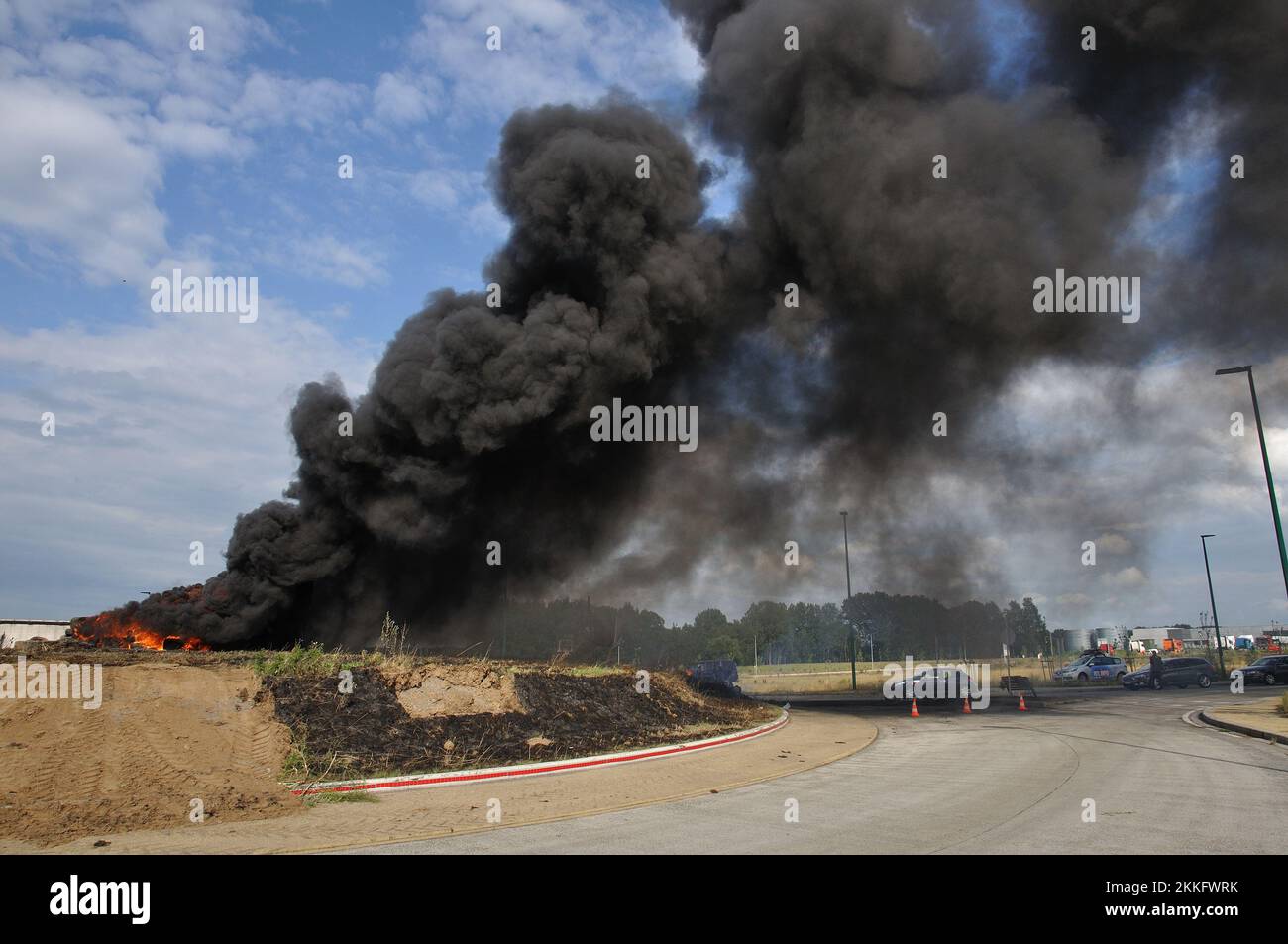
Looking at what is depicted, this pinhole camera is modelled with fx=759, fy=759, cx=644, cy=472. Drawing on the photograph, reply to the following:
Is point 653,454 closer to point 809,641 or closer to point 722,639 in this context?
point 722,639

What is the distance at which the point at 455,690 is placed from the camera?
13.8m

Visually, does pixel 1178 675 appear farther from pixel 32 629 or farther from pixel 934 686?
pixel 32 629

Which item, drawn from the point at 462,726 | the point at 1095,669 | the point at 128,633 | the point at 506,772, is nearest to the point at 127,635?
the point at 128,633

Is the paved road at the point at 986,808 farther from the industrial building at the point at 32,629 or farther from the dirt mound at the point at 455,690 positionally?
the industrial building at the point at 32,629

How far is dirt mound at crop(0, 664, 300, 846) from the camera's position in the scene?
7652 millimetres

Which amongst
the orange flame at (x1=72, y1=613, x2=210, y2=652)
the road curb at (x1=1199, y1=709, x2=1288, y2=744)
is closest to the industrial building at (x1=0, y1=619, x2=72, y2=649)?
the orange flame at (x1=72, y1=613, x2=210, y2=652)

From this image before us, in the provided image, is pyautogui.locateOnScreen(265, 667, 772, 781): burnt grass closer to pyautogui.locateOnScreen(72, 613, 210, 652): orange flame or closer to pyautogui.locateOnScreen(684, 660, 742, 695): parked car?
pyautogui.locateOnScreen(684, 660, 742, 695): parked car

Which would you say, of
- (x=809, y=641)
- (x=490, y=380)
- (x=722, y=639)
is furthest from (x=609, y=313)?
(x=809, y=641)

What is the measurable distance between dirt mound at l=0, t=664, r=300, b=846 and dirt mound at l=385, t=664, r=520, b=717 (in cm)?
243

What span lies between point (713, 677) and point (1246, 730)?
1561 cm

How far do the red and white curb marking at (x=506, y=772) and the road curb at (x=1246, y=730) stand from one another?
965 cm

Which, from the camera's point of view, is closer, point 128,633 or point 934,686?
point 128,633
